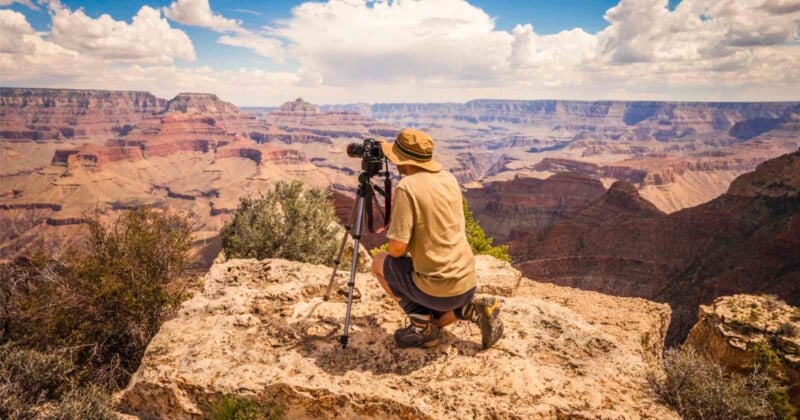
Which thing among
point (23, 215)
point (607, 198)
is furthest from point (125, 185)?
point (607, 198)

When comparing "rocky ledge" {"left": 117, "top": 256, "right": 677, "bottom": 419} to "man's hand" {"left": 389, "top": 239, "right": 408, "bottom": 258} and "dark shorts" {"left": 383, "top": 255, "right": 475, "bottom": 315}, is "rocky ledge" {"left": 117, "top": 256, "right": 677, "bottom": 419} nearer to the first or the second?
"dark shorts" {"left": 383, "top": 255, "right": 475, "bottom": 315}

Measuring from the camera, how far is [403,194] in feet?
12.9

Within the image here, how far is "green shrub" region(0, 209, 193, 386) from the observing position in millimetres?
5207

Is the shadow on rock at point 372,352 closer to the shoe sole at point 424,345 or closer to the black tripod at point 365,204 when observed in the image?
the shoe sole at point 424,345

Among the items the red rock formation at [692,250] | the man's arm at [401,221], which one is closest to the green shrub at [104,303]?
the man's arm at [401,221]

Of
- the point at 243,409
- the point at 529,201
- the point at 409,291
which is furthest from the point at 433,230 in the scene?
the point at 529,201

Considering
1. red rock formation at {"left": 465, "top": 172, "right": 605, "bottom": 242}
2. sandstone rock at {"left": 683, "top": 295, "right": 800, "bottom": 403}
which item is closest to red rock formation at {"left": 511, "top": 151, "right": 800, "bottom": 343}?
sandstone rock at {"left": 683, "top": 295, "right": 800, "bottom": 403}

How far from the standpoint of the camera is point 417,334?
4629 millimetres

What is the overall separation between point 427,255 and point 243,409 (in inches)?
93.5

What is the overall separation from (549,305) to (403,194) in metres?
3.62

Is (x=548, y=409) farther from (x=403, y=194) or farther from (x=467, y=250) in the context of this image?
(x=403, y=194)

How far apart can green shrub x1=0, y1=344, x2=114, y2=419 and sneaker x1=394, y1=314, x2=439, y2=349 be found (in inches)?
122

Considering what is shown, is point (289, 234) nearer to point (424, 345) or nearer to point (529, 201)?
point (424, 345)

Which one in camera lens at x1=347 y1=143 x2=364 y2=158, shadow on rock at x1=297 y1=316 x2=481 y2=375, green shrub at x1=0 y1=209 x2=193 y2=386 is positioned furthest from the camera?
green shrub at x1=0 y1=209 x2=193 y2=386
